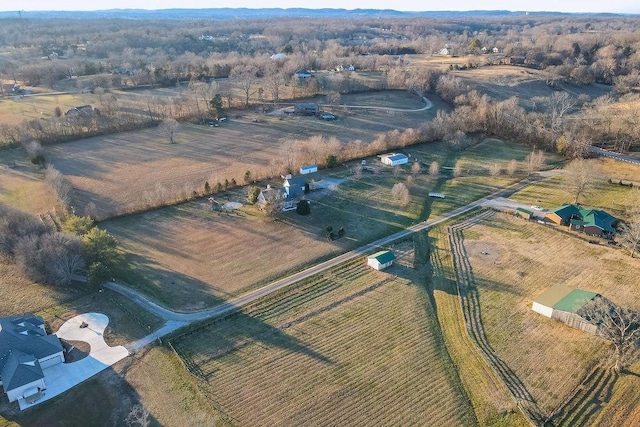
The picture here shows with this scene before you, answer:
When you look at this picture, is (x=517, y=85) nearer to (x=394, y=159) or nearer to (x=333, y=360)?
(x=394, y=159)

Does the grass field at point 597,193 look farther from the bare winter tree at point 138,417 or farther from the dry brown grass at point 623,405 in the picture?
the bare winter tree at point 138,417

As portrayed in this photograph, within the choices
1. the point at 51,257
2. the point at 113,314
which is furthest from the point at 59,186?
the point at 113,314

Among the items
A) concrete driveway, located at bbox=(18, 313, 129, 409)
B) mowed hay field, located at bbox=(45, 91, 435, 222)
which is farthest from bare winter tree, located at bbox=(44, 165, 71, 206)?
concrete driveway, located at bbox=(18, 313, 129, 409)

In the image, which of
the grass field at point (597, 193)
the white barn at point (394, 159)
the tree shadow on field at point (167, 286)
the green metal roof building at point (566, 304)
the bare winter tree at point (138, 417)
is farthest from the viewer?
the white barn at point (394, 159)

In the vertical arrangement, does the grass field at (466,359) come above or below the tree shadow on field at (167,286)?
below

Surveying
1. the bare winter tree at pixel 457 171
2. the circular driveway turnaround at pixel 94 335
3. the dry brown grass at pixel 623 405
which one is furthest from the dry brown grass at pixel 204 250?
the bare winter tree at pixel 457 171

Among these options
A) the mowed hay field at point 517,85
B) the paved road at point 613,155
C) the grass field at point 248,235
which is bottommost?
the grass field at point 248,235

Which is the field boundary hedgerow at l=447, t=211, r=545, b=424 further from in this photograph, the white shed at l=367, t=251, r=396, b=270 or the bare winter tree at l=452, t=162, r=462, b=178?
the bare winter tree at l=452, t=162, r=462, b=178
